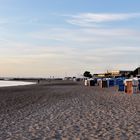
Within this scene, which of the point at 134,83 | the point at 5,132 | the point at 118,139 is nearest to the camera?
the point at 118,139

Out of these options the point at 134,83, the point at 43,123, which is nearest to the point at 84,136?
the point at 43,123

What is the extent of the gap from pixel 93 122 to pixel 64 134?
301cm

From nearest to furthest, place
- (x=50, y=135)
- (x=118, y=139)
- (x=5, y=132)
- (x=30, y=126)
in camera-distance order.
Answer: (x=118, y=139) < (x=50, y=135) < (x=5, y=132) < (x=30, y=126)

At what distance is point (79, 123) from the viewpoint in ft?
47.8

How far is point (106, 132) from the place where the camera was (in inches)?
480

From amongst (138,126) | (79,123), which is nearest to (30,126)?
(79,123)

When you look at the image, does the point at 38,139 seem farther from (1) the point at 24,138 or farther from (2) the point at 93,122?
(2) the point at 93,122

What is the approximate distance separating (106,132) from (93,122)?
8.53 feet

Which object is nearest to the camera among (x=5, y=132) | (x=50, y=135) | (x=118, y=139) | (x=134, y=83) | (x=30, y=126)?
(x=118, y=139)

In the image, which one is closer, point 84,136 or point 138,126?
point 84,136

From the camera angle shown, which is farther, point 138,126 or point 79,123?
point 79,123

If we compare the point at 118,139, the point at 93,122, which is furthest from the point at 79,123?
the point at 118,139

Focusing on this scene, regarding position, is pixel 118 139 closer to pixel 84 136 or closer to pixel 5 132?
pixel 84 136

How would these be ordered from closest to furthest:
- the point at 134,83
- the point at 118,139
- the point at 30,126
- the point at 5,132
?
the point at 118,139 < the point at 5,132 < the point at 30,126 < the point at 134,83
